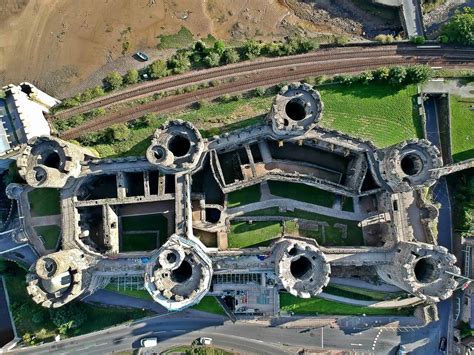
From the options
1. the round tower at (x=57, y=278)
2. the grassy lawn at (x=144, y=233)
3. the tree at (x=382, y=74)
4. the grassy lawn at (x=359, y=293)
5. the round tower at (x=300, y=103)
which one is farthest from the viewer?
the tree at (x=382, y=74)

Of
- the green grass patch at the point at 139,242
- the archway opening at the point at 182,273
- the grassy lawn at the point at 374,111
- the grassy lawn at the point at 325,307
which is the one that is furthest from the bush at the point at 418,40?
the green grass patch at the point at 139,242

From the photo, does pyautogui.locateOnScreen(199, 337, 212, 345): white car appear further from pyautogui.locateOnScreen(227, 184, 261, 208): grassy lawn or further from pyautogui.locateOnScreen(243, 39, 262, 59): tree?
pyautogui.locateOnScreen(243, 39, 262, 59): tree

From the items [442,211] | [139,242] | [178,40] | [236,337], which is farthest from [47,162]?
[442,211]

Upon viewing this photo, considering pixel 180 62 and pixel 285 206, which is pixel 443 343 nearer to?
pixel 285 206

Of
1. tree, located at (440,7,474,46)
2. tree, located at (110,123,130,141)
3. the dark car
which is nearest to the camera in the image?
the dark car

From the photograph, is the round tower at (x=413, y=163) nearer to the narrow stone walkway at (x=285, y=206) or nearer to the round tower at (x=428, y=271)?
the round tower at (x=428, y=271)

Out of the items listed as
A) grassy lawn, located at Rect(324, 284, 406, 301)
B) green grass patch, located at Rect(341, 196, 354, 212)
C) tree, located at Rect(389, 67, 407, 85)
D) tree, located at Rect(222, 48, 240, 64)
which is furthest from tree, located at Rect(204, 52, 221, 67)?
grassy lawn, located at Rect(324, 284, 406, 301)
